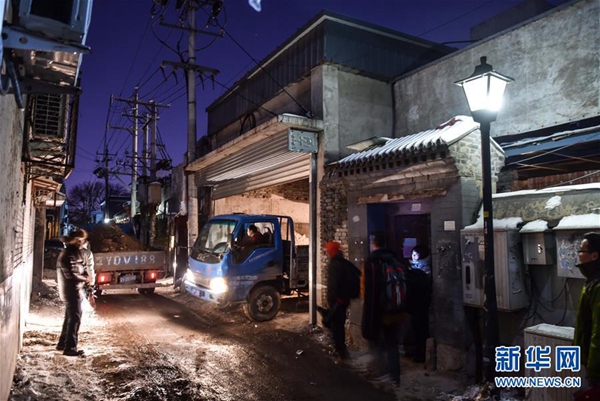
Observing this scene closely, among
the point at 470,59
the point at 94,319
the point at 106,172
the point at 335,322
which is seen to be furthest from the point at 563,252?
the point at 106,172

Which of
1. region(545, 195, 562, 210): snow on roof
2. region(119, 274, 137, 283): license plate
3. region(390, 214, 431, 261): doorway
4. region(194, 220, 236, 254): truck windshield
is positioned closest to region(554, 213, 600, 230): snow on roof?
region(545, 195, 562, 210): snow on roof

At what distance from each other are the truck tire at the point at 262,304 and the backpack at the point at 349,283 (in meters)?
3.56

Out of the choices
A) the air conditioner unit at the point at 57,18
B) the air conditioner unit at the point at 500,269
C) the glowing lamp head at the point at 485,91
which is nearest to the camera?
the air conditioner unit at the point at 57,18

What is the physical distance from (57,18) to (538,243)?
5850mm

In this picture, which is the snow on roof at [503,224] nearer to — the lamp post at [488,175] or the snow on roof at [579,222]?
the snow on roof at [579,222]

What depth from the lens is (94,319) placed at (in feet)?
31.0

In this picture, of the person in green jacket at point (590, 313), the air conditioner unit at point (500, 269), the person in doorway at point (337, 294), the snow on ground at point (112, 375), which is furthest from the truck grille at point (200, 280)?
the person in green jacket at point (590, 313)

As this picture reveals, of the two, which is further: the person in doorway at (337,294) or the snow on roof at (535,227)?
the person in doorway at (337,294)

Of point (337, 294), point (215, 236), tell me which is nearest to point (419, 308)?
point (337, 294)

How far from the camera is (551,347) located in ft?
→ 14.1

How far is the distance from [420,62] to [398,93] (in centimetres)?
167

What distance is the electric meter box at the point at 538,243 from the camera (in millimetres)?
5270

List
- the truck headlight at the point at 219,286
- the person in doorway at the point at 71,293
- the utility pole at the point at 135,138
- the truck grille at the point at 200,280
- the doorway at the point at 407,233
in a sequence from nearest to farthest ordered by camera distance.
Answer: the person in doorway at the point at 71,293 → the doorway at the point at 407,233 → the truck headlight at the point at 219,286 → the truck grille at the point at 200,280 → the utility pole at the point at 135,138

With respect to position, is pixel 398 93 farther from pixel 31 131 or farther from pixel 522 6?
pixel 31 131
